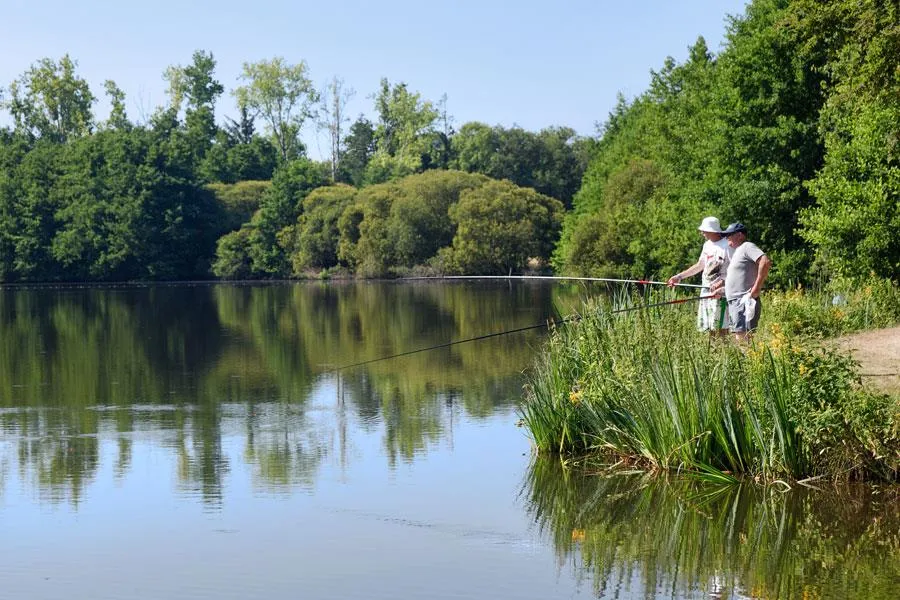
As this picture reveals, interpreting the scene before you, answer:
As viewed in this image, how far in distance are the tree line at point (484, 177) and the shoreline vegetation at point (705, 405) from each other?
8.71m

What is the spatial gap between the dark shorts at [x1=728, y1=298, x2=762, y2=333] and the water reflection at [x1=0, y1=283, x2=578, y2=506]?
3526 millimetres

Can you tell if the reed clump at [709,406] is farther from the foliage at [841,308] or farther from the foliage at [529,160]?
the foliage at [529,160]

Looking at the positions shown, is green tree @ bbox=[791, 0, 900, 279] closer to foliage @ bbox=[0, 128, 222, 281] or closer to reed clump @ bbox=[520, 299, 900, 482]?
reed clump @ bbox=[520, 299, 900, 482]

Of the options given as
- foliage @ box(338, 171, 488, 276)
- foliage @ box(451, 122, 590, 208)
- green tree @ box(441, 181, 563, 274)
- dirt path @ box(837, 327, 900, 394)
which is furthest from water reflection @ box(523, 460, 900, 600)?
foliage @ box(451, 122, 590, 208)

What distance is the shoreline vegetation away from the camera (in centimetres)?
1031

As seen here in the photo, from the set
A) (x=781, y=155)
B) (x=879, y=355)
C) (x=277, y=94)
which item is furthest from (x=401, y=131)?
(x=879, y=355)

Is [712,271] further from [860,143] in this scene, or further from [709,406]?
[860,143]

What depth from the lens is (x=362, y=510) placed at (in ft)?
35.1

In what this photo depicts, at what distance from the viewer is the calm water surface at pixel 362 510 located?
8.56 meters

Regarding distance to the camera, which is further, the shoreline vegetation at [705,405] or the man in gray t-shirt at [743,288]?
the man in gray t-shirt at [743,288]

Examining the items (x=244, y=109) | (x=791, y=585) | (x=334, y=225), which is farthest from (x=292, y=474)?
(x=244, y=109)

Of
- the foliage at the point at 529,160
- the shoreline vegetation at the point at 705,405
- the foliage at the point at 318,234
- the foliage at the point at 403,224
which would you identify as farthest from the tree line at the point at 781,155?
the foliage at the point at 529,160

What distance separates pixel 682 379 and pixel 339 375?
1072 centimetres

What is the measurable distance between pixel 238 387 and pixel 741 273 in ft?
29.3
